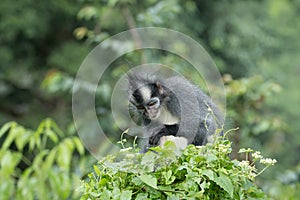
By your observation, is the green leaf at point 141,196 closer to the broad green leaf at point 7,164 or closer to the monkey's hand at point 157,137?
the monkey's hand at point 157,137

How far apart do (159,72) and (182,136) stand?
1.46ft

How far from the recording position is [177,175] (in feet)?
5.28

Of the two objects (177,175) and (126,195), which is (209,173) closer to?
(177,175)

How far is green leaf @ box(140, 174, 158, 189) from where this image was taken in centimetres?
153

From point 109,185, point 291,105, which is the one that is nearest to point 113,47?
point 109,185

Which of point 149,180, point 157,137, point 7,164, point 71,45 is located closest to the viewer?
point 149,180

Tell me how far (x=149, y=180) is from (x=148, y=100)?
84cm

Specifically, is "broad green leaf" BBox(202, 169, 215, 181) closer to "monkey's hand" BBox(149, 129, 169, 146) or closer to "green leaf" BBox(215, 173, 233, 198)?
"green leaf" BBox(215, 173, 233, 198)

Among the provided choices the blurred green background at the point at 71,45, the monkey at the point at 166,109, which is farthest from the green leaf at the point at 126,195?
the blurred green background at the point at 71,45

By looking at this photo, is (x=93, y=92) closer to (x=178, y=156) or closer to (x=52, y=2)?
(x=52, y=2)

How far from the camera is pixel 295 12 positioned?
11.0 metres

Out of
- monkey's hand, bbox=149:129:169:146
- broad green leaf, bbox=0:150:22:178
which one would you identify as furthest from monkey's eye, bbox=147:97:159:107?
broad green leaf, bbox=0:150:22:178

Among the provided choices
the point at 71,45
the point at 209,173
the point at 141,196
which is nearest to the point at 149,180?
the point at 141,196

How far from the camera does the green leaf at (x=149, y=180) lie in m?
1.53
